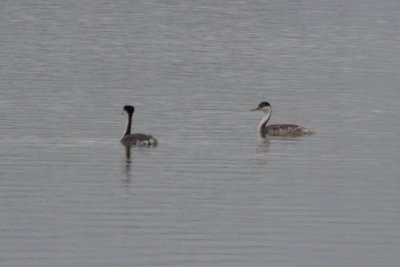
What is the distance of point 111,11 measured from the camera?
71.6m

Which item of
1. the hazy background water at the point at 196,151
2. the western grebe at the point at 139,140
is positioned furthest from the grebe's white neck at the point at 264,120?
the western grebe at the point at 139,140

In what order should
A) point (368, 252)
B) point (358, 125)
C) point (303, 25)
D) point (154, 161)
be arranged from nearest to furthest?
point (368, 252) → point (154, 161) → point (358, 125) → point (303, 25)

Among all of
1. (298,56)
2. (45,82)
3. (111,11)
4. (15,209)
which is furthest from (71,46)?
(15,209)

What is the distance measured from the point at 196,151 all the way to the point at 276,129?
13.6ft

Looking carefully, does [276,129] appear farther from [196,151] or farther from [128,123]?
[196,151]

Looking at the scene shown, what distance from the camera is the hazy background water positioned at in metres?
21.9

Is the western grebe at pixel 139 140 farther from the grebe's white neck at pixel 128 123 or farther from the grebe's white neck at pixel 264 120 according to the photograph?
the grebe's white neck at pixel 264 120

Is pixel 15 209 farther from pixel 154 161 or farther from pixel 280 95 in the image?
pixel 280 95

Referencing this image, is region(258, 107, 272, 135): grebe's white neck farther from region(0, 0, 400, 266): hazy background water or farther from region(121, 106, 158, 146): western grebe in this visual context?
region(121, 106, 158, 146): western grebe

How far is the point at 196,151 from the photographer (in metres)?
30.6

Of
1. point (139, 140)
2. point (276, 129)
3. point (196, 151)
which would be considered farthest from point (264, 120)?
point (196, 151)

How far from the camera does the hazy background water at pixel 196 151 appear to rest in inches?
861

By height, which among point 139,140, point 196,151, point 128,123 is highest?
point 128,123

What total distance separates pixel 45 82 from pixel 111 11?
99.0ft
